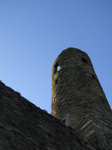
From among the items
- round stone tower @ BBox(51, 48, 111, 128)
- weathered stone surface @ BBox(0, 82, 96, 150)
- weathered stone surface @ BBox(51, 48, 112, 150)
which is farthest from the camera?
round stone tower @ BBox(51, 48, 111, 128)

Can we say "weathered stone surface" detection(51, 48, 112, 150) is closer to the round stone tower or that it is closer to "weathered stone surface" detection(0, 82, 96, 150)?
the round stone tower

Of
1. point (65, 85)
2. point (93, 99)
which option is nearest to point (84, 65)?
point (65, 85)

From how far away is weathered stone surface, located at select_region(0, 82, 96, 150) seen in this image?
2.83 metres

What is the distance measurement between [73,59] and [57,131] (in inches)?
203

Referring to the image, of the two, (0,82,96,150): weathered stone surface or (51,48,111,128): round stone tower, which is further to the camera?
(51,48,111,128): round stone tower

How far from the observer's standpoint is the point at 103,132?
5414 mm

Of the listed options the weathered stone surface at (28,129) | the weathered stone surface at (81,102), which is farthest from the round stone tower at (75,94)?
the weathered stone surface at (28,129)

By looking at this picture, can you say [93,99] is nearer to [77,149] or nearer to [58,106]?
[58,106]

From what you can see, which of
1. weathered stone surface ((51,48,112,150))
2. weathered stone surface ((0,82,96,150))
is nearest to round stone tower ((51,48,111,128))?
weathered stone surface ((51,48,112,150))

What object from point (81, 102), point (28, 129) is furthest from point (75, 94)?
point (28, 129)

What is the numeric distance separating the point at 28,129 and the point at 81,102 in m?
3.46

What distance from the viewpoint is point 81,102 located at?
6.53 m

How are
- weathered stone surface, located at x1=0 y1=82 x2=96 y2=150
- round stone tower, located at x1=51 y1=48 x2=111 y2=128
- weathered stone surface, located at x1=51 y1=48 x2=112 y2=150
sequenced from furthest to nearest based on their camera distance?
1. round stone tower, located at x1=51 y1=48 x2=111 y2=128
2. weathered stone surface, located at x1=51 y1=48 x2=112 y2=150
3. weathered stone surface, located at x1=0 y1=82 x2=96 y2=150

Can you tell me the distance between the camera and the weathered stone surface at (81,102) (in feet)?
17.7
